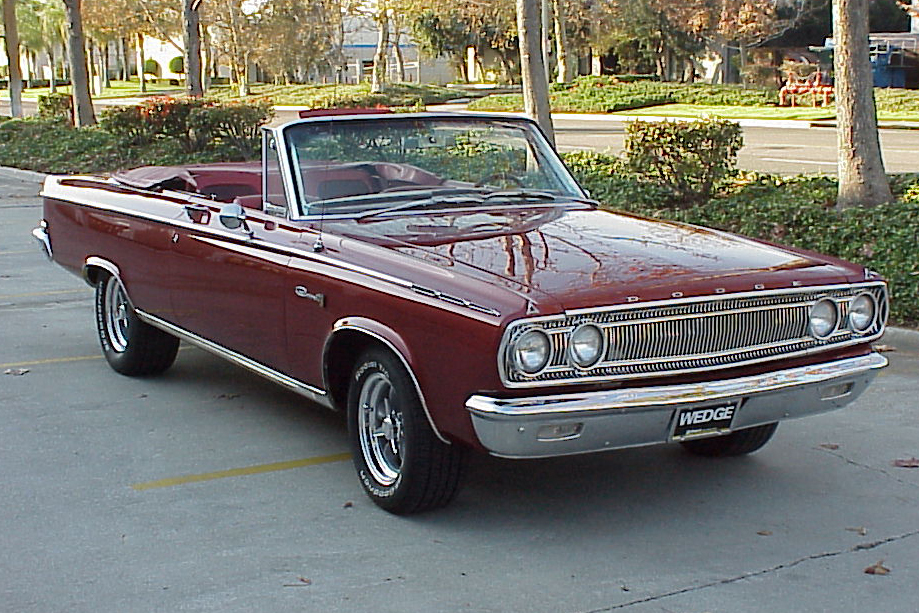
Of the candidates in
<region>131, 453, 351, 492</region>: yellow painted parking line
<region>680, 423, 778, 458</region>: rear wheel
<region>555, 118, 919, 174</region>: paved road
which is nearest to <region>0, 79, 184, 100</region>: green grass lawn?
<region>555, 118, 919, 174</region>: paved road

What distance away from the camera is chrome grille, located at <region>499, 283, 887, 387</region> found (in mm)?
4930

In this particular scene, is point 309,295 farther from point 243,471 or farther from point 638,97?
point 638,97

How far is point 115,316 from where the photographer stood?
8.23m

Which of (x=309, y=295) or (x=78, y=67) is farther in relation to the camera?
(x=78, y=67)

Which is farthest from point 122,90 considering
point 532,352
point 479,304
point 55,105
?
point 532,352

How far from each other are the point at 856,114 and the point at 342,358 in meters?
6.62

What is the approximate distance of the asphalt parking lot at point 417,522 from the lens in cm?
476

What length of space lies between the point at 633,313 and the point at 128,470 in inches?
104

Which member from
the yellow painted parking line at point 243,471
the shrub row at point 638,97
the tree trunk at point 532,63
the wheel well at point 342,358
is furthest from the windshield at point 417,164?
the shrub row at point 638,97

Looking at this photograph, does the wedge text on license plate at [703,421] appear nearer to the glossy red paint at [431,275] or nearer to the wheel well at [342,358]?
the glossy red paint at [431,275]

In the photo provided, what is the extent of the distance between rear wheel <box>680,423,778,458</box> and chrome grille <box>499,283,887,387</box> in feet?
2.72

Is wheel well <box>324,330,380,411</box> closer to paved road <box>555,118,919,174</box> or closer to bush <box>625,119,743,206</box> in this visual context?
bush <box>625,119,743,206</box>

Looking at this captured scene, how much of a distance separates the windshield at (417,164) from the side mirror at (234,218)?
330 mm

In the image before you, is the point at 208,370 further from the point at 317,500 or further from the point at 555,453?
the point at 555,453
